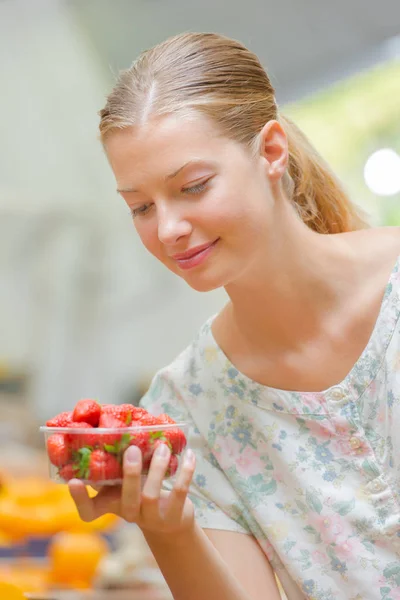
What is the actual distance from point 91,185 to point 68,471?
7.36 ft

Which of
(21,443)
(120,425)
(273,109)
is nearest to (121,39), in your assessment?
(21,443)

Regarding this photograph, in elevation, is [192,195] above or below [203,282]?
above

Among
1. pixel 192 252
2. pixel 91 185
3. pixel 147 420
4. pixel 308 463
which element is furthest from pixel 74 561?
pixel 91 185

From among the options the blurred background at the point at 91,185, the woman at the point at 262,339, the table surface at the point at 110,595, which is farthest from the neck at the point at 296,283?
the blurred background at the point at 91,185

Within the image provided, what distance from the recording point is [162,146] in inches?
43.9

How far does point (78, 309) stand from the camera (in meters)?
3.05

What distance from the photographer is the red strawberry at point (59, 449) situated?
0.99 m

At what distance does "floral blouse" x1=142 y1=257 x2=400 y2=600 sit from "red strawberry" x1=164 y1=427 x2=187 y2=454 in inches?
13.4

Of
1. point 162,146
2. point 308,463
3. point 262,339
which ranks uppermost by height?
point 162,146

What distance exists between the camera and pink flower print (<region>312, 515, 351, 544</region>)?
1289 millimetres

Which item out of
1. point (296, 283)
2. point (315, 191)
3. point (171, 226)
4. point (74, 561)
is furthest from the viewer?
point (74, 561)

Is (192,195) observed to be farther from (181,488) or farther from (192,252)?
(181,488)

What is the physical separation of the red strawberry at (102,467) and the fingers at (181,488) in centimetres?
7

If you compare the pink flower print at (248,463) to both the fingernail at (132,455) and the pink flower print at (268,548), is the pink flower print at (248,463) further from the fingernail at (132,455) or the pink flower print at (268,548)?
the fingernail at (132,455)
